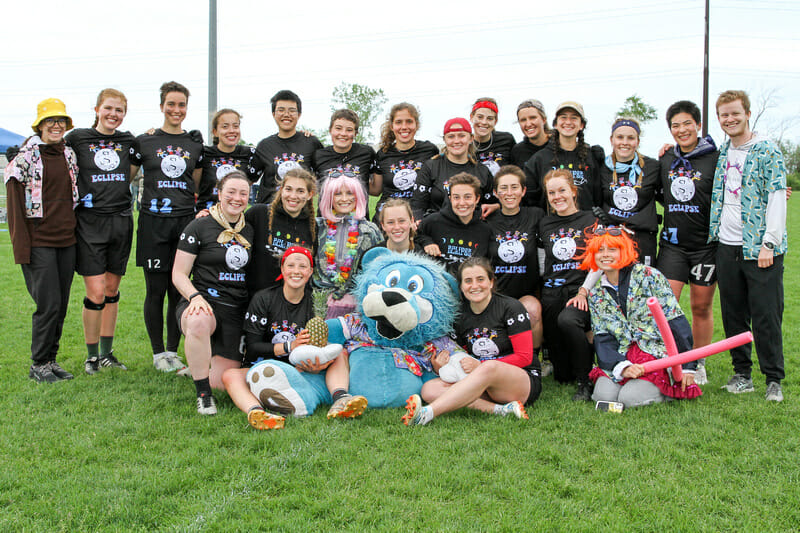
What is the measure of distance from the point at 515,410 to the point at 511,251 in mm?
1446

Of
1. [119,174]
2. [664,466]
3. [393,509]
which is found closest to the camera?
[393,509]

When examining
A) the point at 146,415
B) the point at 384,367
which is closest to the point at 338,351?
the point at 384,367

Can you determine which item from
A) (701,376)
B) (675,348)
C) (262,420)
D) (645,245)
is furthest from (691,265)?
(262,420)

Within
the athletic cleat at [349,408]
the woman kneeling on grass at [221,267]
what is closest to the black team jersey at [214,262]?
the woman kneeling on grass at [221,267]

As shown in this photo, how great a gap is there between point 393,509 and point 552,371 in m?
2.85

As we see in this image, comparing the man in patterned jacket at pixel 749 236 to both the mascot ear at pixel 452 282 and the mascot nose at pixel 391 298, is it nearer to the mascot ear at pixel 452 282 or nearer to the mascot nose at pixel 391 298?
the mascot ear at pixel 452 282

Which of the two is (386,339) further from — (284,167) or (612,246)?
(284,167)

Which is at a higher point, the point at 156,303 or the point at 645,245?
the point at 645,245

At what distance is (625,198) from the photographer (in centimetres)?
529

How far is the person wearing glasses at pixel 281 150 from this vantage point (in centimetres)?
583

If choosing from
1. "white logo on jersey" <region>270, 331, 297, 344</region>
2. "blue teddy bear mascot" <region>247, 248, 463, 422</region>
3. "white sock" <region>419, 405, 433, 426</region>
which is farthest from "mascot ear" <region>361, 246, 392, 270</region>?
"white sock" <region>419, 405, 433, 426</region>

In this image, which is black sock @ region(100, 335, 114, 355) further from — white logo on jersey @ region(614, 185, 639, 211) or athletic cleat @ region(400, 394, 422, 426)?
white logo on jersey @ region(614, 185, 639, 211)

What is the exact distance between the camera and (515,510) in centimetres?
295

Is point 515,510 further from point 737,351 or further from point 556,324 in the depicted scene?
point 737,351
